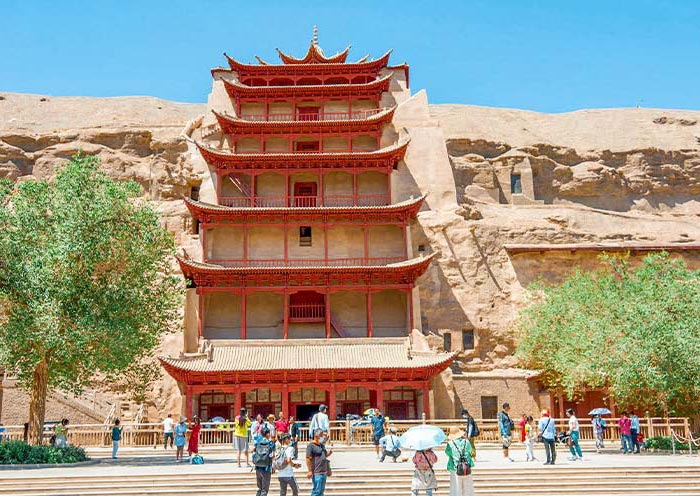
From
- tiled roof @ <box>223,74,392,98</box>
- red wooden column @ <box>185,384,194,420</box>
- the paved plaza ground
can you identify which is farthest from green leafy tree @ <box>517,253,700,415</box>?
tiled roof @ <box>223,74,392,98</box>

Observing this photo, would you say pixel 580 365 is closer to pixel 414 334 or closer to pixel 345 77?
pixel 414 334

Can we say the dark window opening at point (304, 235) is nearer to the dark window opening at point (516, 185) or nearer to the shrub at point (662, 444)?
the dark window opening at point (516, 185)

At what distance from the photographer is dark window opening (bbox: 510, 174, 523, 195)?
165 feet

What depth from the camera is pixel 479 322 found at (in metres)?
39.9

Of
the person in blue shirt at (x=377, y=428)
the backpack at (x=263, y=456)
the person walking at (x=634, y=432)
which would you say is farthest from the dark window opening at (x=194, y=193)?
the backpack at (x=263, y=456)

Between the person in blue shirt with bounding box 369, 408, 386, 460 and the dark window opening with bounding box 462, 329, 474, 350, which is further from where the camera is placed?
the dark window opening with bounding box 462, 329, 474, 350

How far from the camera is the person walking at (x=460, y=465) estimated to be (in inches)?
505

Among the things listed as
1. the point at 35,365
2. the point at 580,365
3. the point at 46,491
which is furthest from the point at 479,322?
the point at 46,491

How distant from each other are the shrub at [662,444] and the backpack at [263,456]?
15295 mm

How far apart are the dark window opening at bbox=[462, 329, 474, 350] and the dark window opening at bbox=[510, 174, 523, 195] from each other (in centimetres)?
1390

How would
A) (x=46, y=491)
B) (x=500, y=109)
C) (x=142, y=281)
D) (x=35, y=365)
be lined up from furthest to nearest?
(x=500, y=109) < (x=142, y=281) < (x=35, y=365) < (x=46, y=491)

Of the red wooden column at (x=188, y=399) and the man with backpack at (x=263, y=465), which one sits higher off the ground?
the red wooden column at (x=188, y=399)

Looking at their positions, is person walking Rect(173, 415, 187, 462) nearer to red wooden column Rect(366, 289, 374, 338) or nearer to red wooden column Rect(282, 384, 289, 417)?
red wooden column Rect(282, 384, 289, 417)

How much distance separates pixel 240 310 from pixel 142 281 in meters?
13.0
